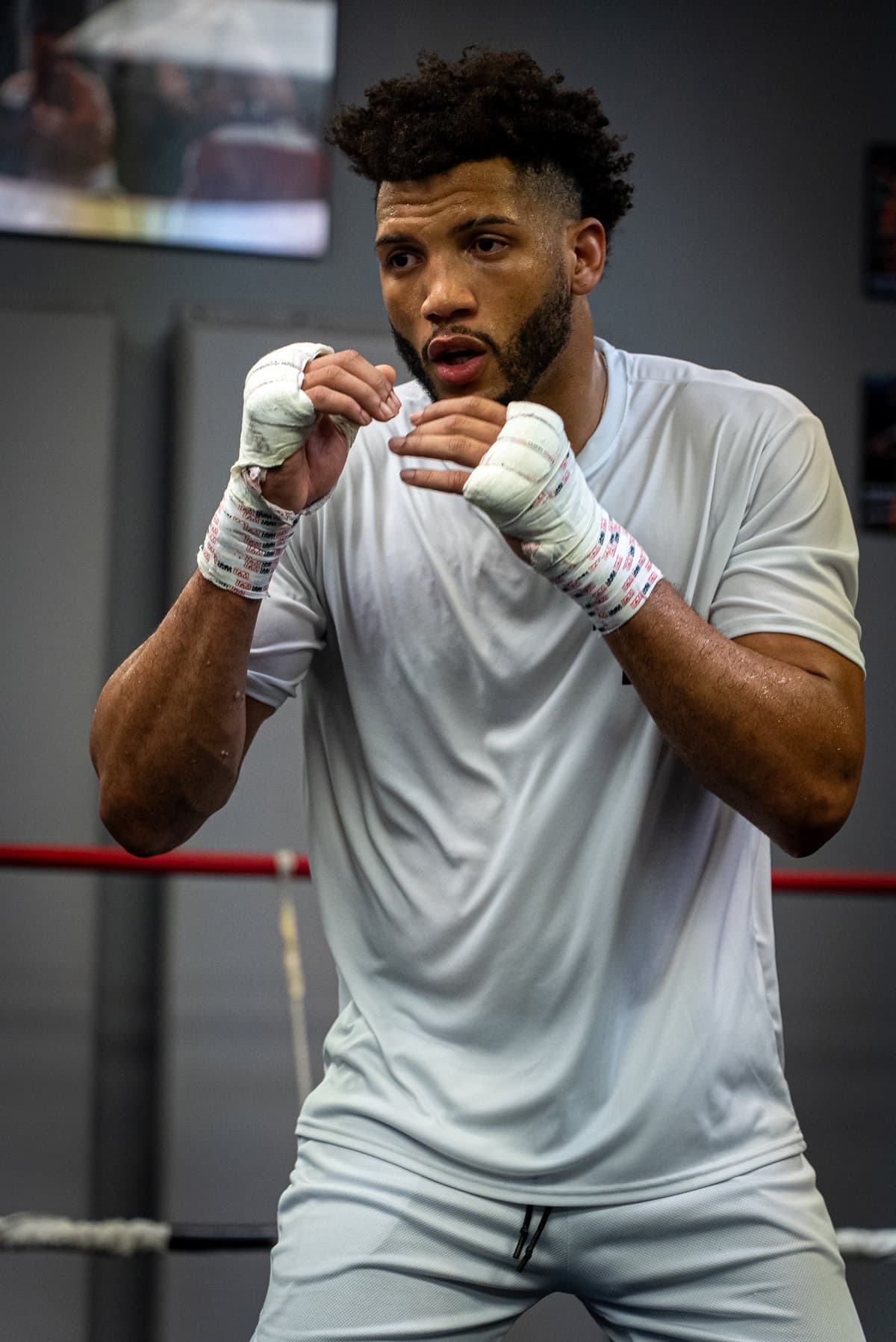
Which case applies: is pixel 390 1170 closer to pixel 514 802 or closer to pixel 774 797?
pixel 514 802

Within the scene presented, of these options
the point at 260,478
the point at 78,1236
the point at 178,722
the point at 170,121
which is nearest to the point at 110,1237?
the point at 78,1236

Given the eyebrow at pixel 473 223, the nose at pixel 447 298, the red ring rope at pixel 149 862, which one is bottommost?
the red ring rope at pixel 149 862

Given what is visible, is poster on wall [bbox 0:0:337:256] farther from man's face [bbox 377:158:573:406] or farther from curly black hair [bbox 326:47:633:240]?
man's face [bbox 377:158:573:406]

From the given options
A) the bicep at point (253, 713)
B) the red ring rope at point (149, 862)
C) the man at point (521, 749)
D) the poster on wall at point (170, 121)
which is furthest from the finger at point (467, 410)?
the poster on wall at point (170, 121)

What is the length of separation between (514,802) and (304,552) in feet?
1.14

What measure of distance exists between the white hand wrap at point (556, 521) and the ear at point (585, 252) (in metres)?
0.32

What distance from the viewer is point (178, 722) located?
4.49 feet

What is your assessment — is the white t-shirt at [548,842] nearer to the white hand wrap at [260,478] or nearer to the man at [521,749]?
the man at [521,749]

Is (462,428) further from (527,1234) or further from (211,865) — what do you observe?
(211,865)

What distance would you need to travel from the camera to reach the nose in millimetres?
1378

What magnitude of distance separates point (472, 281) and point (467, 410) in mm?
187

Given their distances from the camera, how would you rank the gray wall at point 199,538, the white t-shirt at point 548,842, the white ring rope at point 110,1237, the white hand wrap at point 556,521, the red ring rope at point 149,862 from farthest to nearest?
the gray wall at point 199,538
the red ring rope at point 149,862
the white ring rope at point 110,1237
the white t-shirt at point 548,842
the white hand wrap at point 556,521

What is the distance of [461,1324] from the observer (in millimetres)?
1297

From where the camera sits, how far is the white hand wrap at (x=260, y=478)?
50.8 inches
